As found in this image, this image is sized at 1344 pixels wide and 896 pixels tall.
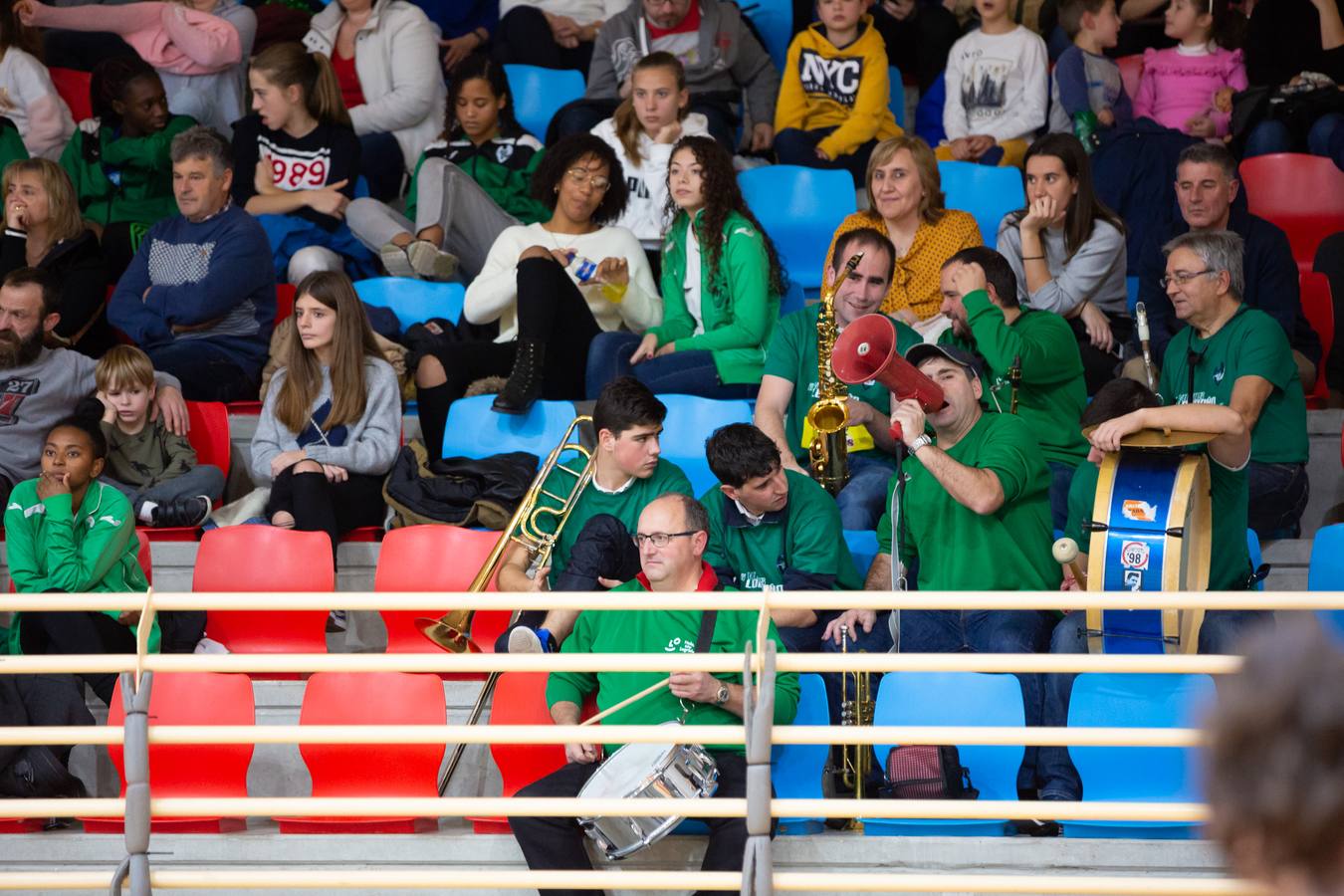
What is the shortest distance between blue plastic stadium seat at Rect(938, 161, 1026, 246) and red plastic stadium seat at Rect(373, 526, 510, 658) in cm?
325

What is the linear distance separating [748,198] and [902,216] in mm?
1372

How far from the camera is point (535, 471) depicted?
576 centimetres

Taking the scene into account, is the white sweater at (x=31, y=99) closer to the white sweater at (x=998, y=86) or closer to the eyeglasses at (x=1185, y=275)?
the white sweater at (x=998, y=86)

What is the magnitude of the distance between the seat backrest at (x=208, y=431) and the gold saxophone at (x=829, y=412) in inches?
84.0

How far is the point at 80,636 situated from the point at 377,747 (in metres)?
1.02

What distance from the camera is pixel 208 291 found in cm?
664

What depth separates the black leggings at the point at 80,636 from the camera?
4.89 meters

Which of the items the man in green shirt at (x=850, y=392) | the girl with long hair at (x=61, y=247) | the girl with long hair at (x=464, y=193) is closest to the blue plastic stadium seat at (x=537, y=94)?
the girl with long hair at (x=464, y=193)

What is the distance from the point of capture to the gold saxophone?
553 cm

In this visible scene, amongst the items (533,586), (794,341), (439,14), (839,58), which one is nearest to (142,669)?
(533,586)

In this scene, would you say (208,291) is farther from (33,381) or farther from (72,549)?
(72,549)

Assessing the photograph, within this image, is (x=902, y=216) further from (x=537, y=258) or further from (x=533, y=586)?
(x=533, y=586)

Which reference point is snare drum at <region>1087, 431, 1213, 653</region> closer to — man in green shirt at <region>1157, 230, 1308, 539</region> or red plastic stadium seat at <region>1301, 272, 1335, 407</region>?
man in green shirt at <region>1157, 230, 1308, 539</region>

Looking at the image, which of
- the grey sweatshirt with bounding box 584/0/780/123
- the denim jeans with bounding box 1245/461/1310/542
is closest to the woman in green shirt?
the denim jeans with bounding box 1245/461/1310/542
